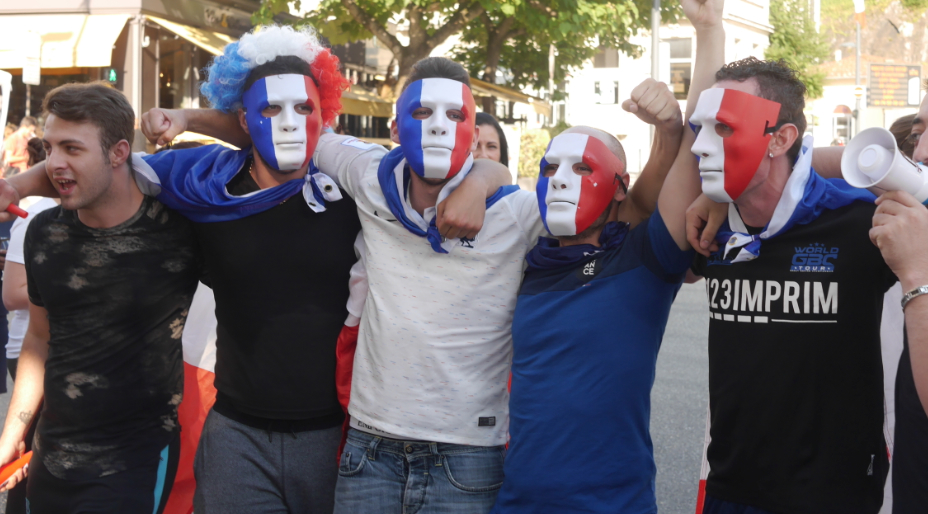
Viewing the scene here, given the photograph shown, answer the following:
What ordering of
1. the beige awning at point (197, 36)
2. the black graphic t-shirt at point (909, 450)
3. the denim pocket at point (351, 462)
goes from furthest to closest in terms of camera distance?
the beige awning at point (197, 36) → the denim pocket at point (351, 462) → the black graphic t-shirt at point (909, 450)

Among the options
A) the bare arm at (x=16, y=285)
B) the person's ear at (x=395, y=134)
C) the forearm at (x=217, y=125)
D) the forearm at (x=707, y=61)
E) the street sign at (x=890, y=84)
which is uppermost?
the street sign at (x=890, y=84)

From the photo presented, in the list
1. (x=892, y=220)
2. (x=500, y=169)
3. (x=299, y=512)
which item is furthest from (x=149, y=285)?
(x=892, y=220)

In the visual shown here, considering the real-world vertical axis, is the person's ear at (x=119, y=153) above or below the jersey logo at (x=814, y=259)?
above

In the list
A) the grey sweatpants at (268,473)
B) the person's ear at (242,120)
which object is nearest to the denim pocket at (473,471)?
the grey sweatpants at (268,473)

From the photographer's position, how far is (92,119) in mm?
2762

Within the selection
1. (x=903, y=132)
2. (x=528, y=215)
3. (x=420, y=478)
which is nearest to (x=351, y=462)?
(x=420, y=478)

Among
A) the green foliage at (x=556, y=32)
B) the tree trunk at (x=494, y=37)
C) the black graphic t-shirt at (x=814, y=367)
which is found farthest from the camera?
the tree trunk at (x=494, y=37)

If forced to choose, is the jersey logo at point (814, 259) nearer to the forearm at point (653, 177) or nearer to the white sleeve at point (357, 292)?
the forearm at point (653, 177)

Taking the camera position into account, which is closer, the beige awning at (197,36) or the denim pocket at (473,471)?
the denim pocket at (473,471)

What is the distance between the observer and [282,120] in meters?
2.76

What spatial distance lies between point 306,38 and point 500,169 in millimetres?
877

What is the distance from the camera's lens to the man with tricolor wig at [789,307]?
83.7 inches

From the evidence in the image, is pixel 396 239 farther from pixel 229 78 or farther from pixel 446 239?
pixel 229 78

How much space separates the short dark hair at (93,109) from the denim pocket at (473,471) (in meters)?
1.54
